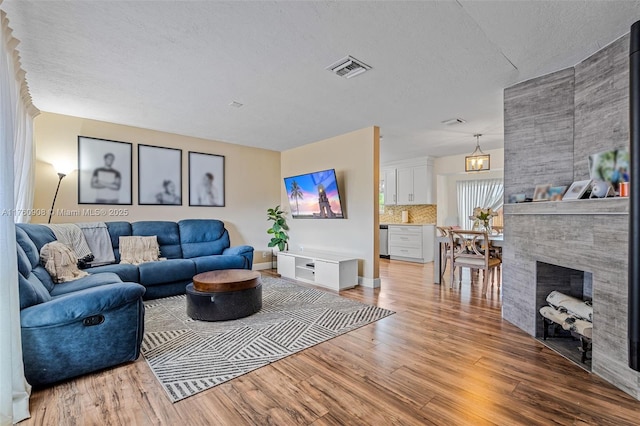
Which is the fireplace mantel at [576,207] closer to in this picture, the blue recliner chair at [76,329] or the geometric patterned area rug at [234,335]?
the geometric patterned area rug at [234,335]

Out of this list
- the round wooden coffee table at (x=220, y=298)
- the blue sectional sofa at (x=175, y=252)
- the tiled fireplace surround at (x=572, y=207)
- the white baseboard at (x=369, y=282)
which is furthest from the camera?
the white baseboard at (x=369, y=282)

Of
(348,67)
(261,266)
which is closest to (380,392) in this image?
(348,67)

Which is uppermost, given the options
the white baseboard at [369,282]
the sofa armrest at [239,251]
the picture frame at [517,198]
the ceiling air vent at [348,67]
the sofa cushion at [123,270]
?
the ceiling air vent at [348,67]

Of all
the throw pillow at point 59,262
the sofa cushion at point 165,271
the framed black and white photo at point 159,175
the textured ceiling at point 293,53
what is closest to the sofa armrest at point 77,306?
the throw pillow at point 59,262

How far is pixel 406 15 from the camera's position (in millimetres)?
1970

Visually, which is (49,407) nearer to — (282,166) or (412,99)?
(412,99)

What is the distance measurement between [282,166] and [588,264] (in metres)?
5.21

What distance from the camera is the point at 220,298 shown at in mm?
2988

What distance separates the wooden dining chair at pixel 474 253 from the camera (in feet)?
13.2

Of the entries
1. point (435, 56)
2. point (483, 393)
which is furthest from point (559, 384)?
point (435, 56)

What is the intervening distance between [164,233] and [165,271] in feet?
2.92

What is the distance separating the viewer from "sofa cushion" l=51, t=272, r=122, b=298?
262 centimetres

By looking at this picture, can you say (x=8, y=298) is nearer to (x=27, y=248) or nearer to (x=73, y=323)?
(x=73, y=323)

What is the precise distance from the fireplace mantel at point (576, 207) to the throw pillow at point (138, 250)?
4527 millimetres
